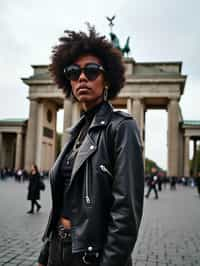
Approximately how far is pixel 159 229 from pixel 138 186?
7579mm

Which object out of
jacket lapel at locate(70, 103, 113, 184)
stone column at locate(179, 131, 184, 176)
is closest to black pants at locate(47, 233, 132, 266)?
jacket lapel at locate(70, 103, 113, 184)

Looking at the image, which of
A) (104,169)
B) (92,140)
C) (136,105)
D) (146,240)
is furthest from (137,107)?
(104,169)

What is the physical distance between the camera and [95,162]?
6.31ft

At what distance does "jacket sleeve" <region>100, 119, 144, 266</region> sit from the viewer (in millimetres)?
1727

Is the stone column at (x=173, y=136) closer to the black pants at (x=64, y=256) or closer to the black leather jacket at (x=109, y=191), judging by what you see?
the black pants at (x=64, y=256)

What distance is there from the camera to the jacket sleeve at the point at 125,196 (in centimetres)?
173

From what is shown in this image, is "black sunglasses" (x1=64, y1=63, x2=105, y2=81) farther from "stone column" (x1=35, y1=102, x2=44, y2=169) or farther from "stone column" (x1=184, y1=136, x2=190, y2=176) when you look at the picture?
"stone column" (x1=35, y1=102, x2=44, y2=169)

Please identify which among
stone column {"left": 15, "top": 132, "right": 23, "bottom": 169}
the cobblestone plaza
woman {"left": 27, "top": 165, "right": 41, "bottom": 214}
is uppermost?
stone column {"left": 15, "top": 132, "right": 23, "bottom": 169}

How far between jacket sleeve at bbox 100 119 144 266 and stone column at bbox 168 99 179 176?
47.2 meters

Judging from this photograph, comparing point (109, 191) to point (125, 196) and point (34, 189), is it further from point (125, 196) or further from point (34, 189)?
point (34, 189)

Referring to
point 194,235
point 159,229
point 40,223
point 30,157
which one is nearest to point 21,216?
point 40,223

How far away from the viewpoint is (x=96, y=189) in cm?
187

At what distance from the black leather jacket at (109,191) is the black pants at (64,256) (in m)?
0.08

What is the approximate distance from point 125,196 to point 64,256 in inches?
22.4
